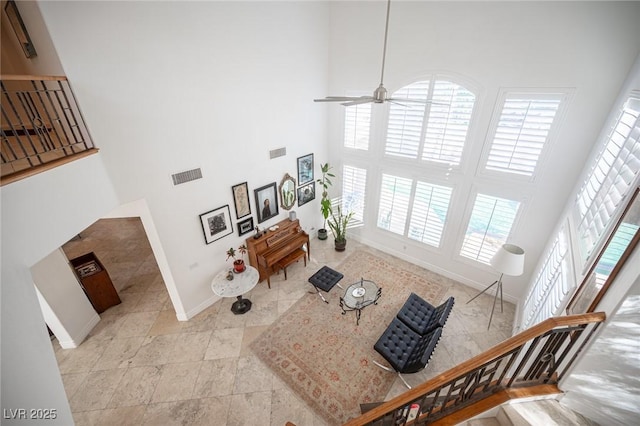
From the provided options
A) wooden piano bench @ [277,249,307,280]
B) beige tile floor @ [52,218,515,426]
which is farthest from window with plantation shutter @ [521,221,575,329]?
wooden piano bench @ [277,249,307,280]

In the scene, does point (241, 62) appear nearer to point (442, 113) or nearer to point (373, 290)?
point (442, 113)

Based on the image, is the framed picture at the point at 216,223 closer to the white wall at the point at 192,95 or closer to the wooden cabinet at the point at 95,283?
the white wall at the point at 192,95

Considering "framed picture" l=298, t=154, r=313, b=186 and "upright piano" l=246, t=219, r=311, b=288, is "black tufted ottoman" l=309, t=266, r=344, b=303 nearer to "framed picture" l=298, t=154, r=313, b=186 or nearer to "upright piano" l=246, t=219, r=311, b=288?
"upright piano" l=246, t=219, r=311, b=288

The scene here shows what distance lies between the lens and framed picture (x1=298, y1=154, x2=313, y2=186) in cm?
646

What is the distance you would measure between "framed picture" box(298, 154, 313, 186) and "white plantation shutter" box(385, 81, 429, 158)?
198cm

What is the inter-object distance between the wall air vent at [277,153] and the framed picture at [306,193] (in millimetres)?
1103

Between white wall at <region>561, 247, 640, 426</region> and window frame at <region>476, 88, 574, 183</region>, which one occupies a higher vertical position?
window frame at <region>476, 88, 574, 183</region>

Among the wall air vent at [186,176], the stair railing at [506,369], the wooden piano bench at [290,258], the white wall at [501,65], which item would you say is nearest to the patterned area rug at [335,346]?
the wooden piano bench at [290,258]

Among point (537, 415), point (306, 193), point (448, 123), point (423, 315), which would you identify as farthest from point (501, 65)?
point (537, 415)

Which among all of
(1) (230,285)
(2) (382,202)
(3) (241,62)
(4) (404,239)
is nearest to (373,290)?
(4) (404,239)

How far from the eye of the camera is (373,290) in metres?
5.26

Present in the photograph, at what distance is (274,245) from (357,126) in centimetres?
361

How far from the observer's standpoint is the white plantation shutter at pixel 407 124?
17.1ft

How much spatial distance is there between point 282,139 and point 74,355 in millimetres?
5619
